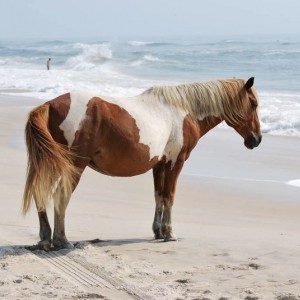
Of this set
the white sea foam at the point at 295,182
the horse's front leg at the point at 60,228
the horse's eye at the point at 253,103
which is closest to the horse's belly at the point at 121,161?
the horse's front leg at the point at 60,228

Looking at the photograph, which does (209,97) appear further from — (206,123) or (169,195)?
(169,195)

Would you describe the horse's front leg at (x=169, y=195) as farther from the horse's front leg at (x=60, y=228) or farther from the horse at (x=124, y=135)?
the horse's front leg at (x=60, y=228)

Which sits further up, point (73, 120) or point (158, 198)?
point (73, 120)

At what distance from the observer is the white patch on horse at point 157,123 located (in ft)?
20.0

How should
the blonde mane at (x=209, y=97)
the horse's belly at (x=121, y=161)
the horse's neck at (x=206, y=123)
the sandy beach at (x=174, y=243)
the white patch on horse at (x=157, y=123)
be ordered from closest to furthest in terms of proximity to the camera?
the sandy beach at (x=174, y=243)
the horse's belly at (x=121, y=161)
the white patch on horse at (x=157, y=123)
the blonde mane at (x=209, y=97)
the horse's neck at (x=206, y=123)

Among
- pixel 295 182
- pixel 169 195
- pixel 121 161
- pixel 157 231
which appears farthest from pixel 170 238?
pixel 295 182

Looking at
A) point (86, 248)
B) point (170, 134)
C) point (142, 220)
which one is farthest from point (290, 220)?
point (86, 248)

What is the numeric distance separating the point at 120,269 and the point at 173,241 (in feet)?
3.97

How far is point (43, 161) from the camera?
550cm

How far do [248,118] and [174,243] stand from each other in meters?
1.48

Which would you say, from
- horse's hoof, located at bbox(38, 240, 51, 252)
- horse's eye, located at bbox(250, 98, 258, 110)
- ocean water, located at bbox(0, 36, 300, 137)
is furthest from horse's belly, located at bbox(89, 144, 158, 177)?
ocean water, located at bbox(0, 36, 300, 137)

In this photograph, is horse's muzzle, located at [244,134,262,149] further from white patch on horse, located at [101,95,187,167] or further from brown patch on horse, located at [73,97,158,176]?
brown patch on horse, located at [73,97,158,176]

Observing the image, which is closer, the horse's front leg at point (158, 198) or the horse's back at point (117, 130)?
the horse's back at point (117, 130)

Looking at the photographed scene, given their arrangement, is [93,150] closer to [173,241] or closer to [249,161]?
[173,241]
